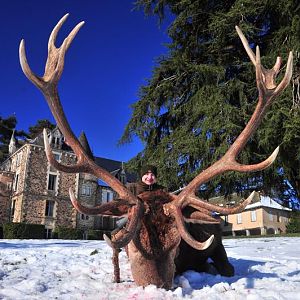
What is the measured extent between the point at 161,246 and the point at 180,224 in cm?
26

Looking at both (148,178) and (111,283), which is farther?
(148,178)

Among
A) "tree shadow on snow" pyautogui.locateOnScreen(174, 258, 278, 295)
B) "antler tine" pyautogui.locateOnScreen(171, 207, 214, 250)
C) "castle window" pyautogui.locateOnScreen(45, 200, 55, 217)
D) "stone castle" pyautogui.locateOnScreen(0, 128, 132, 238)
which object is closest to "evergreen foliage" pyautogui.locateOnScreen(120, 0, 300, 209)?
"tree shadow on snow" pyautogui.locateOnScreen(174, 258, 278, 295)

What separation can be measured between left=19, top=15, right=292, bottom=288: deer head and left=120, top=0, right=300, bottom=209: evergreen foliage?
6984 millimetres

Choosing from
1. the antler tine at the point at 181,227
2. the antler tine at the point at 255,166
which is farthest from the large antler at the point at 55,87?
A: the antler tine at the point at 255,166

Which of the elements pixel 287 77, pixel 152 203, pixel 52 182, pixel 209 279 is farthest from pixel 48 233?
pixel 287 77

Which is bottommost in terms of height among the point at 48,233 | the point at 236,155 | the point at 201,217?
the point at 201,217

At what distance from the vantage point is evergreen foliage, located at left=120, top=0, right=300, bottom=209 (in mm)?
11359

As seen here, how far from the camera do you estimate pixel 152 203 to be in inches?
148

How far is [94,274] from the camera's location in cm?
463

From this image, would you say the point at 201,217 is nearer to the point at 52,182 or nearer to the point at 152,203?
the point at 152,203

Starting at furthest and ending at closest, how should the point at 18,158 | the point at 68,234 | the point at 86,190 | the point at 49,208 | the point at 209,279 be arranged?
the point at 86,190
the point at 18,158
the point at 49,208
the point at 68,234
the point at 209,279

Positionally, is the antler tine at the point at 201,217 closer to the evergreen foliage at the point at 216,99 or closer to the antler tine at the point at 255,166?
the antler tine at the point at 255,166

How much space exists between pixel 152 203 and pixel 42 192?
3546 centimetres

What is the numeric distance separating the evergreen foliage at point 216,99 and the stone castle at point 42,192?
22289 mm
